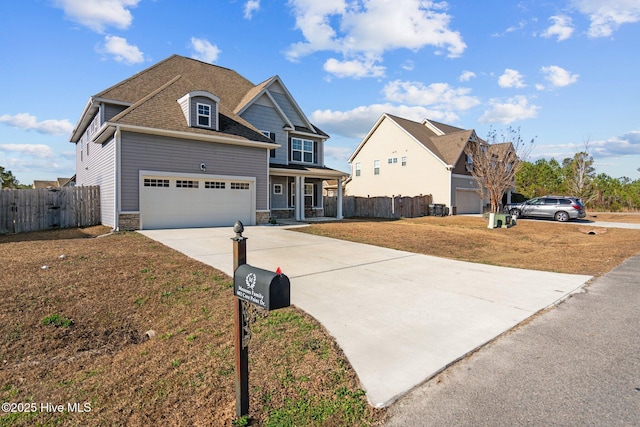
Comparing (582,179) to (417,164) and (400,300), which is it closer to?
(417,164)

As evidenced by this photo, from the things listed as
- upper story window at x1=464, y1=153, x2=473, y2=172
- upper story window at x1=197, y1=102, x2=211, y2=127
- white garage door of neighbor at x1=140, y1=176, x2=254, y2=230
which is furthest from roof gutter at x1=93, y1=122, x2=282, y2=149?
upper story window at x1=464, y1=153, x2=473, y2=172

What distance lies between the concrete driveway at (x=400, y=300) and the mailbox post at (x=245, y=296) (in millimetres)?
1058

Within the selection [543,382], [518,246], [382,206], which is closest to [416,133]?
[382,206]

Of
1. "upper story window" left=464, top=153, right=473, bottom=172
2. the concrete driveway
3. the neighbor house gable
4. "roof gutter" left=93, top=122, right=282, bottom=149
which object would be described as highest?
the neighbor house gable

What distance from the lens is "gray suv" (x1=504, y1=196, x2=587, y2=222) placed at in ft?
67.5

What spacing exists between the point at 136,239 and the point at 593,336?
1157 cm

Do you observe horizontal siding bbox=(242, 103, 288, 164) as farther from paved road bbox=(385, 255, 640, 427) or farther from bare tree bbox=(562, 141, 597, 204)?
bare tree bbox=(562, 141, 597, 204)

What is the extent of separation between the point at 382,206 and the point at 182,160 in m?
15.5

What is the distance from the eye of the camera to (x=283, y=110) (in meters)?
21.1

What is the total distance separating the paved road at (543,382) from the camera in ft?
8.25

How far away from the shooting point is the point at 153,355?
3621 millimetres

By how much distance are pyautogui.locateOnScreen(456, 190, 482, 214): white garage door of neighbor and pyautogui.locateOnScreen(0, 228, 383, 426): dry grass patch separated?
25435 mm

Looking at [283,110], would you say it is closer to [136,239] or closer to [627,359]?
[136,239]

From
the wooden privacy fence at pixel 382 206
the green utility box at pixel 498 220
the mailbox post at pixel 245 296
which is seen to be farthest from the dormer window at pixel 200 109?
the green utility box at pixel 498 220
